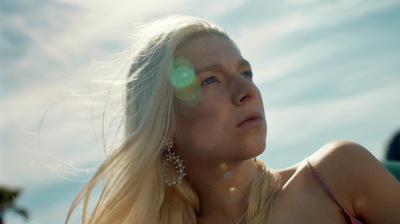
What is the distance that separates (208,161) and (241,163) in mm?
239

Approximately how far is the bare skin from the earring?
0.19ft

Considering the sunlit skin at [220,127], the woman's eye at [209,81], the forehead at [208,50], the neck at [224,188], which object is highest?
the forehead at [208,50]

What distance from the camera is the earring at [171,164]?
3959mm

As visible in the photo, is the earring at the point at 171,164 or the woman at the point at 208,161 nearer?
the woman at the point at 208,161

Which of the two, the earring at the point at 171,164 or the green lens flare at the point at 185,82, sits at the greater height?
the green lens flare at the point at 185,82

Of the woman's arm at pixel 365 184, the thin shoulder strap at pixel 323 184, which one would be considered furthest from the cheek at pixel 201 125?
the woman's arm at pixel 365 184

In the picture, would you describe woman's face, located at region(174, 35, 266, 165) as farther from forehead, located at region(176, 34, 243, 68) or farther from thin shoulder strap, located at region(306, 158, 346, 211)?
thin shoulder strap, located at region(306, 158, 346, 211)

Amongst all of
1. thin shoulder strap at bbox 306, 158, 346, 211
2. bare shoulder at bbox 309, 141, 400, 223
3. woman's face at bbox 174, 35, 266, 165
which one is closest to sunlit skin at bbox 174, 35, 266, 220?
woman's face at bbox 174, 35, 266, 165

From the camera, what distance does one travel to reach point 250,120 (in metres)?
3.42

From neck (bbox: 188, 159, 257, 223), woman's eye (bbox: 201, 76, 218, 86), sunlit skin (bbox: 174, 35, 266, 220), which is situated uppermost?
woman's eye (bbox: 201, 76, 218, 86)

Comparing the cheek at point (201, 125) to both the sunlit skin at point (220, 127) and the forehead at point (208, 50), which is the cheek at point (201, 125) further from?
the forehead at point (208, 50)

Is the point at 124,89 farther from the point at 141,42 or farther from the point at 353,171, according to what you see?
the point at 353,171

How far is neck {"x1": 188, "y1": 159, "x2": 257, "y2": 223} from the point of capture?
3.67 m

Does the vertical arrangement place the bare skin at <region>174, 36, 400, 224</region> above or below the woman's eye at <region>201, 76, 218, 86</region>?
below
